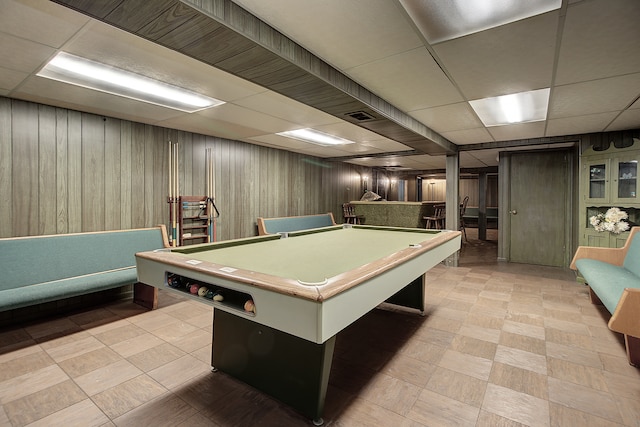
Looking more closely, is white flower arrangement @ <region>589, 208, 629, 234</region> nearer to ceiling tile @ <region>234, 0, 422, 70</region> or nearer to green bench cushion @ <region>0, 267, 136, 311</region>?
ceiling tile @ <region>234, 0, 422, 70</region>

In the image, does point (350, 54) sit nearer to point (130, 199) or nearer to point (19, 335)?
point (130, 199)

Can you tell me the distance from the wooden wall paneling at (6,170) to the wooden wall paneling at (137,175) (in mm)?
1144

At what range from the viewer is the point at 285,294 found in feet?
4.33

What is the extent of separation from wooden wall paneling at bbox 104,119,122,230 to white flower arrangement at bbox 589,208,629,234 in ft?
21.3

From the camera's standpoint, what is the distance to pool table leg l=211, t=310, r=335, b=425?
5.74 ft

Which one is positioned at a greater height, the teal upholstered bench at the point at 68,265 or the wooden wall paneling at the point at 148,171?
the wooden wall paneling at the point at 148,171

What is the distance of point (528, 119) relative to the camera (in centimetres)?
395

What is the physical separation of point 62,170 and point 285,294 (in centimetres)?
361

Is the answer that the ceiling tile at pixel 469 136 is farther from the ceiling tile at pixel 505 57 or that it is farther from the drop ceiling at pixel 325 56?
the ceiling tile at pixel 505 57

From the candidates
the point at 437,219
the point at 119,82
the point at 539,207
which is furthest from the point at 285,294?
the point at 539,207

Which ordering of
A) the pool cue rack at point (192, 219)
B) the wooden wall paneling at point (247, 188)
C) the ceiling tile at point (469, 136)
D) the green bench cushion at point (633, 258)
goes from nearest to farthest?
the green bench cushion at point (633, 258) → the pool cue rack at point (192, 219) → the ceiling tile at point (469, 136) → the wooden wall paneling at point (247, 188)

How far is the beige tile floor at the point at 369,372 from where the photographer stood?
181 centimetres

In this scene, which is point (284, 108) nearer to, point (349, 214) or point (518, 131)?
point (518, 131)

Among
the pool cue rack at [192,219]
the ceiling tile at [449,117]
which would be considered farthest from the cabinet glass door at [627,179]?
the pool cue rack at [192,219]
